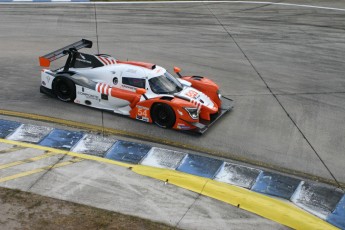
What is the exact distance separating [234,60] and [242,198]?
10.1 m

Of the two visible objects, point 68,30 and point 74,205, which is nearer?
point 74,205

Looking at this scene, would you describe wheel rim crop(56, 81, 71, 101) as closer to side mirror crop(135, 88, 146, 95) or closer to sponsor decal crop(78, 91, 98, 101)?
sponsor decal crop(78, 91, 98, 101)

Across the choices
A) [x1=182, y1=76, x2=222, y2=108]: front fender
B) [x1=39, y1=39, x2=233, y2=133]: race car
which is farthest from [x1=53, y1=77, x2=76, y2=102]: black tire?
[x1=182, y1=76, x2=222, y2=108]: front fender

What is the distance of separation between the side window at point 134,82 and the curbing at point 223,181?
1.99m

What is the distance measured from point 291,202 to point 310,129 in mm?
4105

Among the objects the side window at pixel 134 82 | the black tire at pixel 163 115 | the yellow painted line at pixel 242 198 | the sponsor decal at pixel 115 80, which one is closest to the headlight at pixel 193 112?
the black tire at pixel 163 115

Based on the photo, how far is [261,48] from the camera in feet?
73.7

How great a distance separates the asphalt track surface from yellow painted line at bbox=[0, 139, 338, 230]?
5.53ft

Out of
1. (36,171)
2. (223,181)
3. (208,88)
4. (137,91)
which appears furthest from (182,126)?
(36,171)

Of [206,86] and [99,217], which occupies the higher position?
[206,86]

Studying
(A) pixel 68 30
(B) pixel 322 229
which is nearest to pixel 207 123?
(B) pixel 322 229

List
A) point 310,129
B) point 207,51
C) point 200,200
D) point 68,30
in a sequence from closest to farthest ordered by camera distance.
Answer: point 200,200 → point 310,129 → point 207,51 → point 68,30

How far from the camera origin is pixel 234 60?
20.9m

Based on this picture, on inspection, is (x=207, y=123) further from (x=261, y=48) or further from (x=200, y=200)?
(x=261, y=48)
